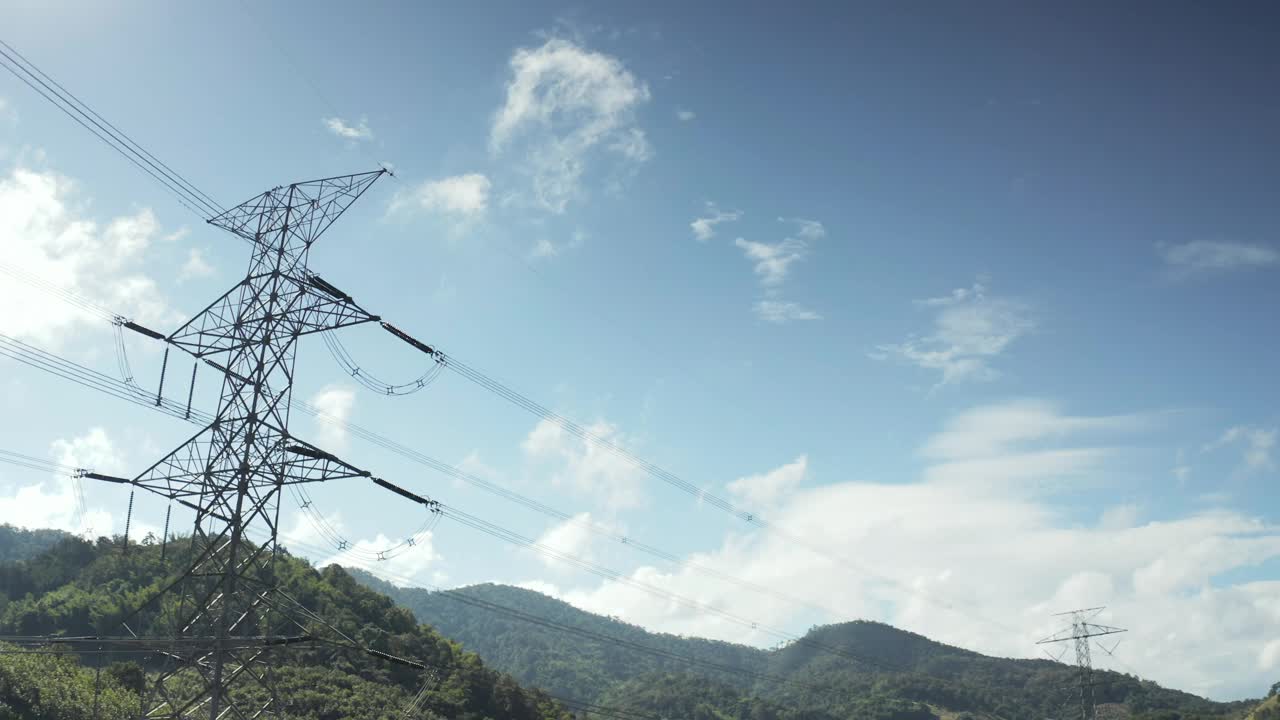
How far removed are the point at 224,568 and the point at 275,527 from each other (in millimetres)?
2078

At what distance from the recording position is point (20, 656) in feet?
192

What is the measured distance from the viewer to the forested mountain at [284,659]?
5579 centimetres

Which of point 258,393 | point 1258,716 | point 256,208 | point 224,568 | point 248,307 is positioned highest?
point 256,208

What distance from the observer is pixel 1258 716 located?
14988 centimetres

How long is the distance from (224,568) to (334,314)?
9.90 m

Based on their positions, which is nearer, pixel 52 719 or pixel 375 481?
pixel 375 481

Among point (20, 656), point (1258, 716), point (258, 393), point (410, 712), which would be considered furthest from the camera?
point (1258, 716)

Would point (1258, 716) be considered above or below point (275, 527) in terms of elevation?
below

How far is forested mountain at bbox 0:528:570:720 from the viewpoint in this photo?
55.8 m

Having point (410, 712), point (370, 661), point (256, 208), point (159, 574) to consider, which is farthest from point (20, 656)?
point (159, 574)

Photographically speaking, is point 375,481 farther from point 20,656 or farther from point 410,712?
point 410,712

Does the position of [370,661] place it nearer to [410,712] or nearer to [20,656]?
[410,712]

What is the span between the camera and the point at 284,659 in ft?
277

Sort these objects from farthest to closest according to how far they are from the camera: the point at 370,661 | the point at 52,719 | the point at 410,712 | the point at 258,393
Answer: the point at 370,661
the point at 410,712
the point at 52,719
the point at 258,393
